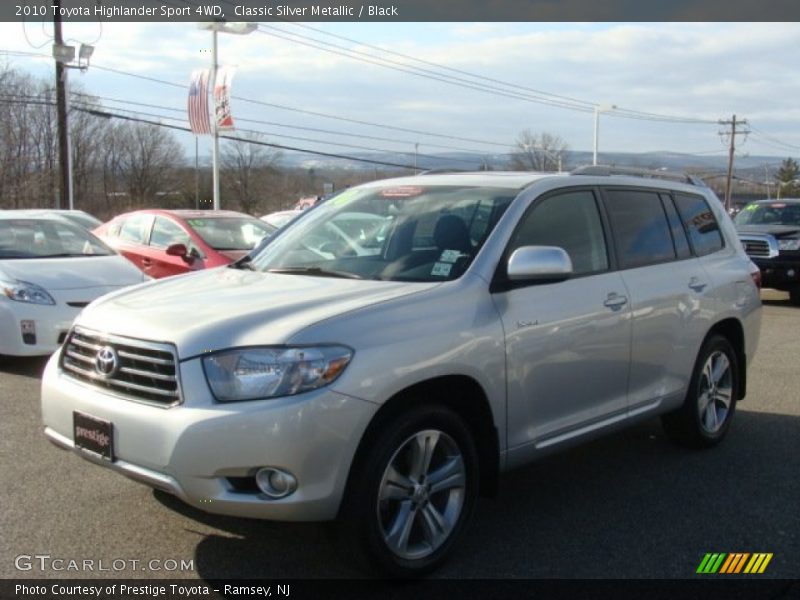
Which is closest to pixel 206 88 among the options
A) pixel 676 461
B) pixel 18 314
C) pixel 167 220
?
pixel 167 220

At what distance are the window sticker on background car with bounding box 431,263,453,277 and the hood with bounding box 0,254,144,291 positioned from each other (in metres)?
4.94

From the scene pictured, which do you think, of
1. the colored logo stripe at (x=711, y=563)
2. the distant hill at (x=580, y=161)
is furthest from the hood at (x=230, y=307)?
the distant hill at (x=580, y=161)

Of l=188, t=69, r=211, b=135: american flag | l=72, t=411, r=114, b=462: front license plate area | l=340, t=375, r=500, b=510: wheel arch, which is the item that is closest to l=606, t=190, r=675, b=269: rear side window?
l=340, t=375, r=500, b=510: wheel arch

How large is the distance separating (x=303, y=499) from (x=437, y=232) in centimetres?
165

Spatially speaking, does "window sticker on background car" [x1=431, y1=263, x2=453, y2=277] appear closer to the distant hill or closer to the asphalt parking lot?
the asphalt parking lot

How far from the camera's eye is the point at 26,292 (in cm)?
748

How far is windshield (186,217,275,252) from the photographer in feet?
A: 34.8

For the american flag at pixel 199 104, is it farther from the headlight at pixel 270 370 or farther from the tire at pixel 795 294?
the headlight at pixel 270 370

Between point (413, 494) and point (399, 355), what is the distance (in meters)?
0.64

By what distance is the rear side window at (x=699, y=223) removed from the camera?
18.0ft

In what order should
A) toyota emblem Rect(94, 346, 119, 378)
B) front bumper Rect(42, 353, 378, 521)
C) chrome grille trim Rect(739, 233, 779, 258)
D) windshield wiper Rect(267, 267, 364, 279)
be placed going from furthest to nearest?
chrome grille trim Rect(739, 233, 779, 258), windshield wiper Rect(267, 267, 364, 279), toyota emblem Rect(94, 346, 119, 378), front bumper Rect(42, 353, 378, 521)

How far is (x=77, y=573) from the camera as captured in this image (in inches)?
139

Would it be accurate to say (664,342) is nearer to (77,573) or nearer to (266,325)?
(266,325)

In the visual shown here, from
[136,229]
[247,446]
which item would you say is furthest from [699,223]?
[136,229]
